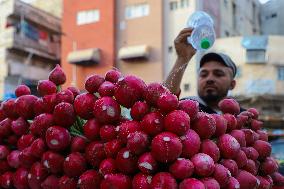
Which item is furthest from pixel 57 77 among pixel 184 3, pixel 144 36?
pixel 144 36

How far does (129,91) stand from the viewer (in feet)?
5.04

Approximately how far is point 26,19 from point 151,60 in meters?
7.58

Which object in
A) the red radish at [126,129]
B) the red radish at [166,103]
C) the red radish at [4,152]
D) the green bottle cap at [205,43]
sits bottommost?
the red radish at [4,152]

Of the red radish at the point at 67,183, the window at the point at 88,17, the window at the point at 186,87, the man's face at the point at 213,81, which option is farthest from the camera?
the window at the point at 88,17

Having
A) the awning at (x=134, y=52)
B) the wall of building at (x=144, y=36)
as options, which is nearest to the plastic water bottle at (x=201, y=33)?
the wall of building at (x=144, y=36)

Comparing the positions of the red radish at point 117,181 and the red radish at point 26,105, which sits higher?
the red radish at point 26,105

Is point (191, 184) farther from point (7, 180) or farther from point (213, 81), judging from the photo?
point (213, 81)

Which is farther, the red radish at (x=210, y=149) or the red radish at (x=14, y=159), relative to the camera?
the red radish at (x=14, y=159)

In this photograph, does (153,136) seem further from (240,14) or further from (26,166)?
(240,14)

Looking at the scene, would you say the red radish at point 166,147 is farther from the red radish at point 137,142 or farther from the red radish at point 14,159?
the red radish at point 14,159

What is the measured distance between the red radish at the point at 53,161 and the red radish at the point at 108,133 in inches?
6.9

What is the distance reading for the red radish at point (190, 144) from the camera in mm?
1435

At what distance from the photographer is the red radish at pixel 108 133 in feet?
4.99

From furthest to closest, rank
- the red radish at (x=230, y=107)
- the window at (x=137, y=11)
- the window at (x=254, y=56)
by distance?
the window at (x=137, y=11)
the window at (x=254, y=56)
the red radish at (x=230, y=107)
